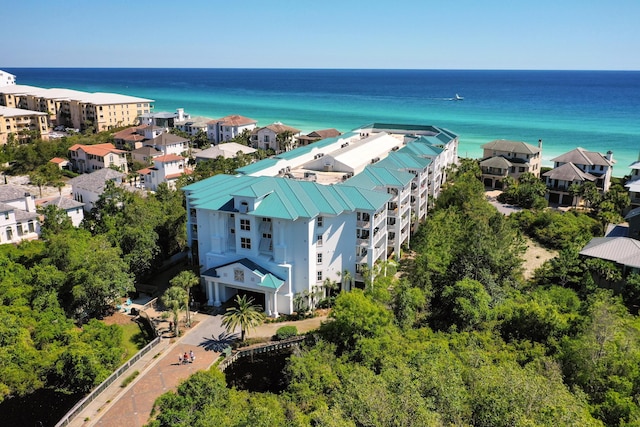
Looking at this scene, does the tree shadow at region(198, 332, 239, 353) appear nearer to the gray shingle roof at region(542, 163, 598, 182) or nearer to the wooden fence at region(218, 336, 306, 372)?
the wooden fence at region(218, 336, 306, 372)

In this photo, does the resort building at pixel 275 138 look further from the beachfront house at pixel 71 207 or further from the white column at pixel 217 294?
the white column at pixel 217 294

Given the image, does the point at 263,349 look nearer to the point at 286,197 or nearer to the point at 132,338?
the point at 132,338

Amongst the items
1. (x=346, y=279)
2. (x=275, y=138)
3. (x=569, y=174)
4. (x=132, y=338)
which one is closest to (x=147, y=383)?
(x=132, y=338)

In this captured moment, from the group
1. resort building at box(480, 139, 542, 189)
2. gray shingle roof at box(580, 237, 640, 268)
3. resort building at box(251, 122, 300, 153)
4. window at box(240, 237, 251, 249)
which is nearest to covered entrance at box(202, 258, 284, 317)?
window at box(240, 237, 251, 249)

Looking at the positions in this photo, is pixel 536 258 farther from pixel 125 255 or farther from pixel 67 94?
pixel 67 94

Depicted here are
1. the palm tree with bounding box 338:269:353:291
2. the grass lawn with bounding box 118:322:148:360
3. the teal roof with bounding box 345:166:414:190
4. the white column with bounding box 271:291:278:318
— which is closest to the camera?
the grass lawn with bounding box 118:322:148:360
